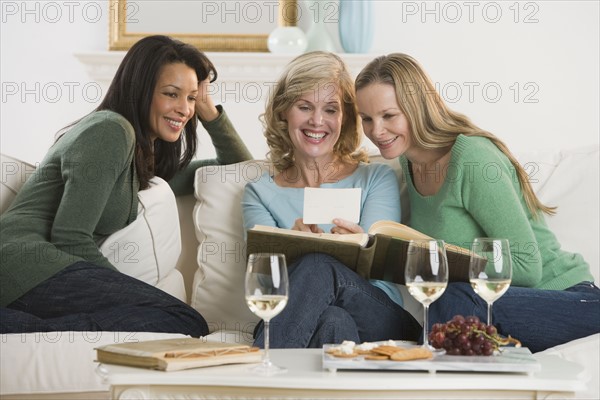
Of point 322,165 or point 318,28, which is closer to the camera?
point 322,165

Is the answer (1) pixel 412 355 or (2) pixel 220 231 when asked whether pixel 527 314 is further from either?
(2) pixel 220 231

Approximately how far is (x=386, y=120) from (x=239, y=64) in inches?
70.0

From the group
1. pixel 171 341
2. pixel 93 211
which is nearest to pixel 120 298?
Answer: pixel 93 211

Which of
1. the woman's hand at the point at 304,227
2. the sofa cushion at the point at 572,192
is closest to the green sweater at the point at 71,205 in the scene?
the woman's hand at the point at 304,227

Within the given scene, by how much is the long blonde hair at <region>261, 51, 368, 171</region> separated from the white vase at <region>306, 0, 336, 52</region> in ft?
4.72

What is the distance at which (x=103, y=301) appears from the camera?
2234 millimetres

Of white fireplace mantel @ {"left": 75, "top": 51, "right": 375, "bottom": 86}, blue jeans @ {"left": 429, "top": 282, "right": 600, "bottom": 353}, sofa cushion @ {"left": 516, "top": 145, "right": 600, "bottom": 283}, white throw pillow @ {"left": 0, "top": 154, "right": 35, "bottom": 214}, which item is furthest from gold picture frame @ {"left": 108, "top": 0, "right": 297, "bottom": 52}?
blue jeans @ {"left": 429, "top": 282, "right": 600, "bottom": 353}

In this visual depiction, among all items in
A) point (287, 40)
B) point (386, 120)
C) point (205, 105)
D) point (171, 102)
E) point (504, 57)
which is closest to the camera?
point (386, 120)

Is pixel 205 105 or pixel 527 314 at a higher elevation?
pixel 205 105

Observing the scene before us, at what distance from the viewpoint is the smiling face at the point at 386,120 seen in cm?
235

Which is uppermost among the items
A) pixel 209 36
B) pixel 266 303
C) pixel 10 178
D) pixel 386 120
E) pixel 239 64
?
pixel 209 36

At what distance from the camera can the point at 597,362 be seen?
1837 mm

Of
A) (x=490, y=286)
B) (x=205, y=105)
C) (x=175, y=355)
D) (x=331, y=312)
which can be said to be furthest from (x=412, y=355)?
(x=205, y=105)

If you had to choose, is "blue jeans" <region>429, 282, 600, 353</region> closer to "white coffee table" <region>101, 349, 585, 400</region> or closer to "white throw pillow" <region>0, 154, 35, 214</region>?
"white coffee table" <region>101, 349, 585, 400</region>
